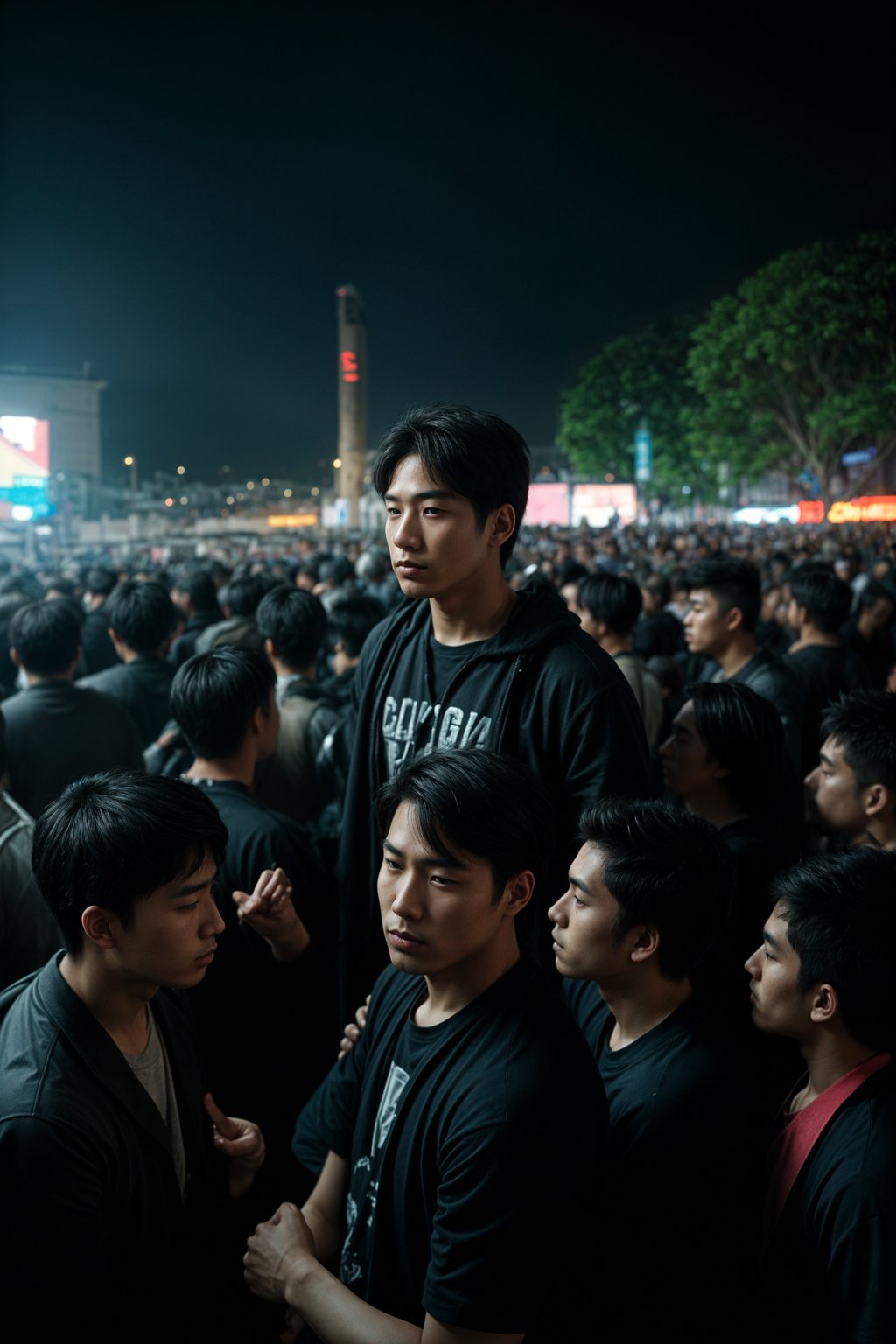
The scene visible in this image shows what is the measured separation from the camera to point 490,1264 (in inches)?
62.3

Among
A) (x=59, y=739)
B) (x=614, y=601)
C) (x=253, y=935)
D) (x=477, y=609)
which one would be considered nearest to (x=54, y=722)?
(x=59, y=739)

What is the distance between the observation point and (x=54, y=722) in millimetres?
4328

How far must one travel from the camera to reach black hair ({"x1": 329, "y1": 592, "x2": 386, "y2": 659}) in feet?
17.5

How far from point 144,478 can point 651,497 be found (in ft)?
193

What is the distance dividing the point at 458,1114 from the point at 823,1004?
0.79 metres

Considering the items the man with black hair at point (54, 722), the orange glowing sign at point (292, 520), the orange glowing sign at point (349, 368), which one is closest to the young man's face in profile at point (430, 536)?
the man with black hair at point (54, 722)

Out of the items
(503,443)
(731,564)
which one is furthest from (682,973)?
(731,564)

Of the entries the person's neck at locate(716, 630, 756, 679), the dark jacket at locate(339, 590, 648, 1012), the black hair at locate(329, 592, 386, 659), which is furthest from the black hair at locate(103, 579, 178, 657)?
the dark jacket at locate(339, 590, 648, 1012)

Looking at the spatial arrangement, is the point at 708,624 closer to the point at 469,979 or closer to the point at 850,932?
the point at 850,932

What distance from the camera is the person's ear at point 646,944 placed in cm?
215

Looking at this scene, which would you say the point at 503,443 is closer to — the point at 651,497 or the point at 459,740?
the point at 459,740

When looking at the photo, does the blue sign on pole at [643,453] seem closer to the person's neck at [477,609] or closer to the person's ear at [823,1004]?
the person's neck at [477,609]

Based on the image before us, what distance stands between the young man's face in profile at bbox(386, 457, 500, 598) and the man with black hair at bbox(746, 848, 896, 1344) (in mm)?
992

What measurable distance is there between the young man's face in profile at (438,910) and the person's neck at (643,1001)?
46 cm
